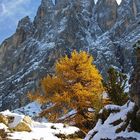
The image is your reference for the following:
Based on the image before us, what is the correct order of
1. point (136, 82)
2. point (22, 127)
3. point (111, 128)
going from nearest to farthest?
point (136, 82) < point (111, 128) < point (22, 127)

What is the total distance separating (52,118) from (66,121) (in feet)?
3.68

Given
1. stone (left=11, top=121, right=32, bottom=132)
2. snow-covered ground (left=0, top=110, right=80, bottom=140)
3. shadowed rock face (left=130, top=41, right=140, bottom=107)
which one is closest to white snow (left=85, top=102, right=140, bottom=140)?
shadowed rock face (left=130, top=41, right=140, bottom=107)

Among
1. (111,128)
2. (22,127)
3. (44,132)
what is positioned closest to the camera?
(111,128)

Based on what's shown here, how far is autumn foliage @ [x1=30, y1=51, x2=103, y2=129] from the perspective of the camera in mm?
32744

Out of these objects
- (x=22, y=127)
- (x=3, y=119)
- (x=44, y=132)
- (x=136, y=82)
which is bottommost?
(x=44, y=132)

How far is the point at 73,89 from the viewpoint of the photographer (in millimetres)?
32781

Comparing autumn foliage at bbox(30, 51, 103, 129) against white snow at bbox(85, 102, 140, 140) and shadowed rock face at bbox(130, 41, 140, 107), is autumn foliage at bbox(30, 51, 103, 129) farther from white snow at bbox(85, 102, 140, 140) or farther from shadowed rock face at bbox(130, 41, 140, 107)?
shadowed rock face at bbox(130, 41, 140, 107)

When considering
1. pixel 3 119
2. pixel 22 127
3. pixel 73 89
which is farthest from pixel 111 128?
pixel 73 89

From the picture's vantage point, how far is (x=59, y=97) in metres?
32.6

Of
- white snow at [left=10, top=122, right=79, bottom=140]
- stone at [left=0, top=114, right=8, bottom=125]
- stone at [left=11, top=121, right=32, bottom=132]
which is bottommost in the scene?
white snow at [left=10, top=122, right=79, bottom=140]

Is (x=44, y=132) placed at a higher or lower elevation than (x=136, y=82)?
lower

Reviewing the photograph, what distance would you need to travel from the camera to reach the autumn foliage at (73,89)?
32.7 m

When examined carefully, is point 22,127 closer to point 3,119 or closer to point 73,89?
point 3,119

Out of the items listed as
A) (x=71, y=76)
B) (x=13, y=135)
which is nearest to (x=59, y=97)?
(x=71, y=76)
